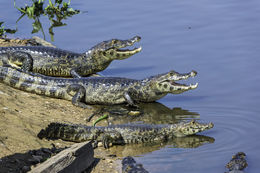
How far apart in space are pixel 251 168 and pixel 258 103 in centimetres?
273

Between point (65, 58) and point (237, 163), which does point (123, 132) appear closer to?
point (237, 163)

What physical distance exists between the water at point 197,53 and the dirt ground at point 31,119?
0.78 m

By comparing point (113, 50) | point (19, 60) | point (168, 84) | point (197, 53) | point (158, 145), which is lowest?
point (158, 145)

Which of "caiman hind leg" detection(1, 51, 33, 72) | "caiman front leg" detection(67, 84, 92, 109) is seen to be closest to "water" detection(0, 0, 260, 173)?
"caiman front leg" detection(67, 84, 92, 109)

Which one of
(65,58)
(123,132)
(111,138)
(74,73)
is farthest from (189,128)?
(65,58)

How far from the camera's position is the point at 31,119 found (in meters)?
7.72

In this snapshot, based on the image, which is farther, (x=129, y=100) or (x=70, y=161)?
(x=129, y=100)

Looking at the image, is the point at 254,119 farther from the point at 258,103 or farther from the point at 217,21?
the point at 217,21

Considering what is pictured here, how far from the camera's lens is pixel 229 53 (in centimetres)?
1224

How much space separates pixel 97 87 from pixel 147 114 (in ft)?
3.65

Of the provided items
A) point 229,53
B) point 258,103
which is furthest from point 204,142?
point 229,53

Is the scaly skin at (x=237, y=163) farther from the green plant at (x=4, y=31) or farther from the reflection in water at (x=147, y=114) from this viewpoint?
the green plant at (x=4, y=31)

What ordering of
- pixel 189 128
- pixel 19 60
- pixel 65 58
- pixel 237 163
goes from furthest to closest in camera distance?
pixel 65 58
pixel 19 60
pixel 189 128
pixel 237 163

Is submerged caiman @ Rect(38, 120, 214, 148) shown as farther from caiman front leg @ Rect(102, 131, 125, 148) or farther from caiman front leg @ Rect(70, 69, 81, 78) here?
caiman front leg @ Rect(70, 69, 81, 78)
